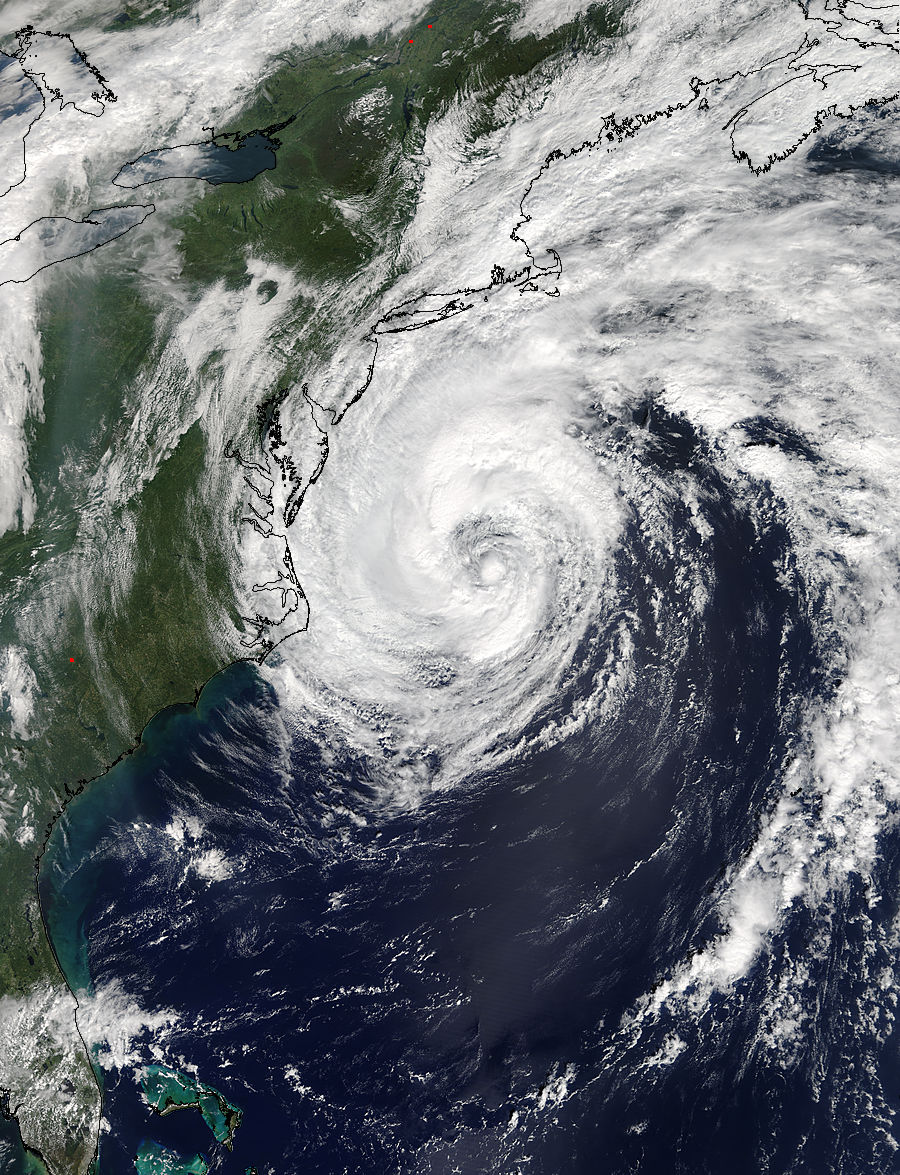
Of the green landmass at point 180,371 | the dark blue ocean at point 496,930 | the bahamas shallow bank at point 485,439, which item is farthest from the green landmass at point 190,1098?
the green landmass at point 180,371

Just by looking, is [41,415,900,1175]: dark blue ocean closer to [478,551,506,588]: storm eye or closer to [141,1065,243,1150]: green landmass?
[141,1065,243,1150]: green landmass

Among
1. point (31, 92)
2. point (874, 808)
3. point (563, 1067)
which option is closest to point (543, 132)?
point (31, 92)

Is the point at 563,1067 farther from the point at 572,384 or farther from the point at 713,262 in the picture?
the point at 713,262

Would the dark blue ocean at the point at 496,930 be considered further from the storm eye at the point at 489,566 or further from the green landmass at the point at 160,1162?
the storm eye at the point at 489,566

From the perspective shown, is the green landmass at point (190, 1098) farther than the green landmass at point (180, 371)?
No

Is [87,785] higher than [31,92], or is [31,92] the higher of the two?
[31,92]

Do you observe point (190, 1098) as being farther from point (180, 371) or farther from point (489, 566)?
point (180, 371)

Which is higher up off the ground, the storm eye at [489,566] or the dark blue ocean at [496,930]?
the storm eye at [489,566]

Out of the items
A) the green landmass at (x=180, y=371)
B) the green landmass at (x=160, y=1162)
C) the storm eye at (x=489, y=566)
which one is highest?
the green landmass at (x=180, y=371)
